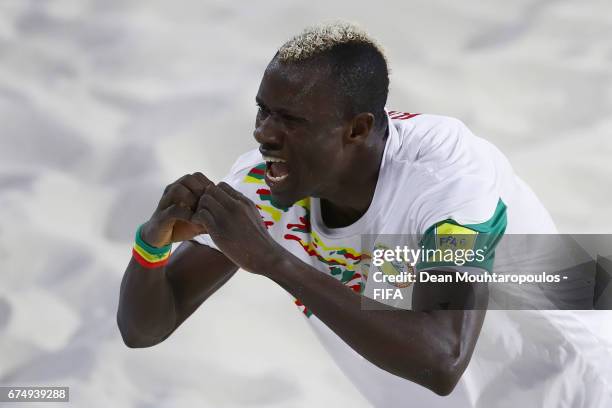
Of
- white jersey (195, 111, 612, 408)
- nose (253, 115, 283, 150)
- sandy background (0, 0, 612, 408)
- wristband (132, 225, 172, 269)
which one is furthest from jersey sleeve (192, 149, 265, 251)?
sandy background (0, 0, 612, 408)

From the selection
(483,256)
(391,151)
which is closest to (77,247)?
(391,151)

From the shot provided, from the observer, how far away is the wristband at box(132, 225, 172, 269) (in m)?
2.34

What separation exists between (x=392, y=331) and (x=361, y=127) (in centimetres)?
44

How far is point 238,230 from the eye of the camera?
2.02m

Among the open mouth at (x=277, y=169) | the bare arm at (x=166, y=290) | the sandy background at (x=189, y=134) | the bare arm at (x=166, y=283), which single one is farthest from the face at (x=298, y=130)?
the sandy background at (x=189, y=134)

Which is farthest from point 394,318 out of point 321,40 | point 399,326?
point 321,40

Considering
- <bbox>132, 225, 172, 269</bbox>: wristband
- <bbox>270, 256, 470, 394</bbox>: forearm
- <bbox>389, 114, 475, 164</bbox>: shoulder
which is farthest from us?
<bbox>132, 225, 172, 269</bbox>: wristband

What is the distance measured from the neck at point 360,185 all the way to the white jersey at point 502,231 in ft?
0.06

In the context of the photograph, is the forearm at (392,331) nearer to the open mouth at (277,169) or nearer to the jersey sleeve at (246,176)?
the open mouth at (277,169)

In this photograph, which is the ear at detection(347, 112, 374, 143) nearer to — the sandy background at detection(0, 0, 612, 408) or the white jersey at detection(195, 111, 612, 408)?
the white jersey at detection(195, 111, 612, 408)

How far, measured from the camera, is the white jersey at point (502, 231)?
2.23 metres

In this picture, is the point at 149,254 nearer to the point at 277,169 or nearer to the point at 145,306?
the point at 145,306

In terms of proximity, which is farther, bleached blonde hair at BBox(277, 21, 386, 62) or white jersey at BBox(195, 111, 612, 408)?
white jersey at BBox(195, 111, 612, 408)

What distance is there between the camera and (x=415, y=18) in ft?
15.0
